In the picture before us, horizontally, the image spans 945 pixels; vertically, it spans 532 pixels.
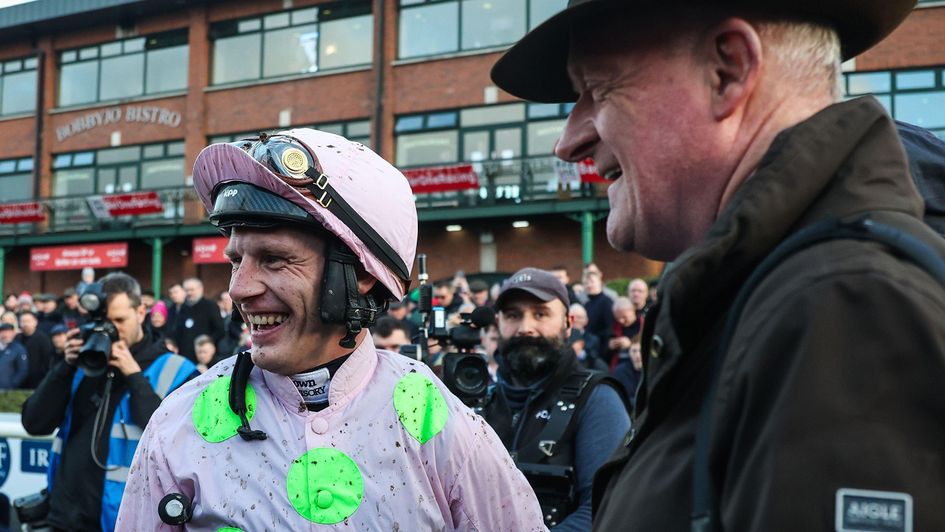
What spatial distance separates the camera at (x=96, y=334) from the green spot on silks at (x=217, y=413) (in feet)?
7.13

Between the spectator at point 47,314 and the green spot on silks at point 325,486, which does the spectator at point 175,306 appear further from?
the green spot on silks at point 325,486

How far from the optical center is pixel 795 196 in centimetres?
105

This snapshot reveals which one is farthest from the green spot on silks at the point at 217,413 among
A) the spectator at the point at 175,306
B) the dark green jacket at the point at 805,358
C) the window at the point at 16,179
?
the window at the point at 16,179

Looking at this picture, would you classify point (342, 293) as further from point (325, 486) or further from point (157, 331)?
point (157, 331)

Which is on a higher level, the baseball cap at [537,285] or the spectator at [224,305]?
the baseball cap at [537,285]

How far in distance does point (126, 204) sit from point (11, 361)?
48.0 ft

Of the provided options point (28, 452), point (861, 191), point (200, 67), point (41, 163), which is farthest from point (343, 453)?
point (41, 163)

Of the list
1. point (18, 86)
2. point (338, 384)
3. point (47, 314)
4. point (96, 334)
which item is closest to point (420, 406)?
point (338, 384)

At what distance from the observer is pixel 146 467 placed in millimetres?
2180

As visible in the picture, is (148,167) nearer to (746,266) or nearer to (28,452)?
(28,452)

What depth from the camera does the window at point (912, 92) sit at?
59.9 feet

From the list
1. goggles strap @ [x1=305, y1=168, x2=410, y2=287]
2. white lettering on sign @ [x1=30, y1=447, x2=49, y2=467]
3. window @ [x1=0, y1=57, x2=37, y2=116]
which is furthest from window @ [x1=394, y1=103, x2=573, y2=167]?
goggles strap @ [x1=305, y1=168, x2=410, y2=287]

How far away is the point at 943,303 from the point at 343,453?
1.64 metres

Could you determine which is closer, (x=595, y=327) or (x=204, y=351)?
(x=595, y=327)
